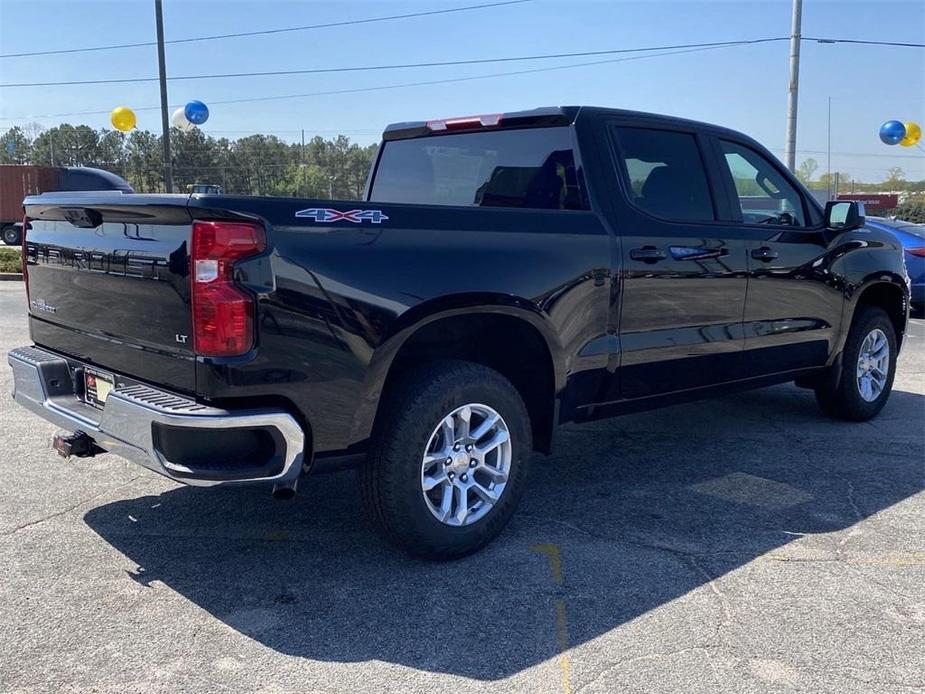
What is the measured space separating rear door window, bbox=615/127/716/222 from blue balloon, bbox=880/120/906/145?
70.3 ft

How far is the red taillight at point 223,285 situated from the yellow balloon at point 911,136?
24.4m

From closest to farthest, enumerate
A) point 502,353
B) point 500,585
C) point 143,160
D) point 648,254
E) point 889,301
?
point 500,585 < point 502,353 < point 648,254 < point 889,301 < point 143,160

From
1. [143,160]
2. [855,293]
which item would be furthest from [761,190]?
[143,160]

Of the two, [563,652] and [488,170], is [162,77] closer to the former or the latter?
[488,170]

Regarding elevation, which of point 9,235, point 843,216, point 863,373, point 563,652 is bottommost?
point 563,652

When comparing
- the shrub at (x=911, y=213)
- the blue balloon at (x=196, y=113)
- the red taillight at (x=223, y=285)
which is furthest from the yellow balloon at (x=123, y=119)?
the shrub at (x=911, y=213)

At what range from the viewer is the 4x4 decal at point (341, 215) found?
3.13 metres

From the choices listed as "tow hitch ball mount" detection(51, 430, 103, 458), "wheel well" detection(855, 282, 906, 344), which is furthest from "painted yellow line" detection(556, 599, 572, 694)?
"wheel well" detection(855, 282, 906, 344)

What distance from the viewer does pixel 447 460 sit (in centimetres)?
368

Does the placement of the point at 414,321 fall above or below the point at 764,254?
below

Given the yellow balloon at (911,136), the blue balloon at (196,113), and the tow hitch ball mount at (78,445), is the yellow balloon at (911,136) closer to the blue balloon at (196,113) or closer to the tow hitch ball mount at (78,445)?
the blue balloon at (196,113)

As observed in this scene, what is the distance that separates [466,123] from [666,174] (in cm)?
112

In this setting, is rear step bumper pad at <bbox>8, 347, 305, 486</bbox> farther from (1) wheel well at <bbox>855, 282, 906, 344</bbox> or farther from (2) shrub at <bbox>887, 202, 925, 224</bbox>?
(2) shrub at <bbox>887, 202, 925, 224</bbox>

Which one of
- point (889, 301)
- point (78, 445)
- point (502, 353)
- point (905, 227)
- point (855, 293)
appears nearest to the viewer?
point (78, 445)
